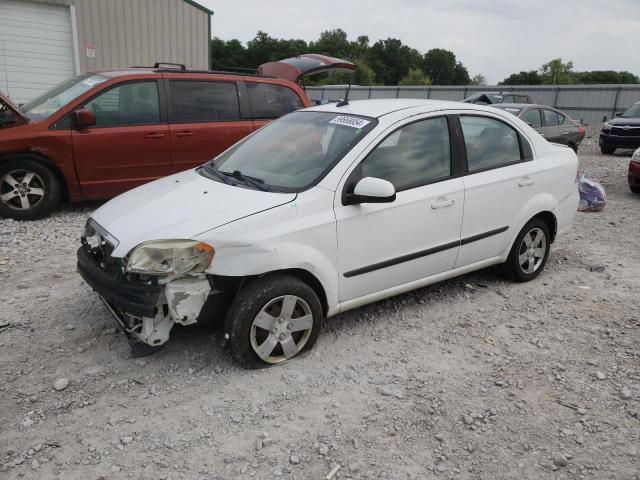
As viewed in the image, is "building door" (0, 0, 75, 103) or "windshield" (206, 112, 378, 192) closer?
"windshield" (206, 112, 378, 192)

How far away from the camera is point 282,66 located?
8.26m

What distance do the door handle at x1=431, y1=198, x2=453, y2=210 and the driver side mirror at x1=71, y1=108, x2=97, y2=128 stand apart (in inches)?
165

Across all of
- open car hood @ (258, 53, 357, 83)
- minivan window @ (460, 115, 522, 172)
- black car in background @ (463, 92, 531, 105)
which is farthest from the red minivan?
black car in background @ (463, 92, 531, 105)

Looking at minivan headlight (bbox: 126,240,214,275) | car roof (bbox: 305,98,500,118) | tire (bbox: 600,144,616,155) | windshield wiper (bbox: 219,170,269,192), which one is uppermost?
car roof (bbox: 305,98,500,118)

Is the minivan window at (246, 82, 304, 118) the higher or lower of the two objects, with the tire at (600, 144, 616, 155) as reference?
higher

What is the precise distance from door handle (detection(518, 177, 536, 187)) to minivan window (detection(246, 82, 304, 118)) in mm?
3923

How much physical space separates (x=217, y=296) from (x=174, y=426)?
756mm

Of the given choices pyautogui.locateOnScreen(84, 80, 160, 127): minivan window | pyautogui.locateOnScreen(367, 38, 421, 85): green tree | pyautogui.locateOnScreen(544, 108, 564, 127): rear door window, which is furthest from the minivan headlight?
pyautogui.locateOnScreen(367, 38, 421, 85): green tree

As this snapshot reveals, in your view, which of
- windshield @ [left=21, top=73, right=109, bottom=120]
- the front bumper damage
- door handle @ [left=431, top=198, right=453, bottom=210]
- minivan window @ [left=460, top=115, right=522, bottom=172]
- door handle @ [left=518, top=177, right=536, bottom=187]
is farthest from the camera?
windshield @ [left=21, top=73, right=109, bottom=120]

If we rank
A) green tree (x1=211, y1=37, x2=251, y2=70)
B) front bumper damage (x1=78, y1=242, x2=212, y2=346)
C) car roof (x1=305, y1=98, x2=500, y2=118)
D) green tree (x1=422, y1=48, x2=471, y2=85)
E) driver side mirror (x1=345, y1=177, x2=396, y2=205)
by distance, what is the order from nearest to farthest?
front bumper damage (x1=78, y1=242, x2=212, y2=346), driver side mirror (x1=345, y1=177, x2=396, y2=205), car roof (x1=305, y1=98, x2=500, y2=118), green tree (x1=211, y1=37, x2=251, y2=70), green tree (x1=422, y1=48, x2=471, y2=85)

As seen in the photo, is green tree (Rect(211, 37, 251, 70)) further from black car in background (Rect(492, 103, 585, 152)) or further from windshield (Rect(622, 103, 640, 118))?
black car in background (Rect(492, 103, 585, 152))

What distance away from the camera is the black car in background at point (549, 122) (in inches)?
508

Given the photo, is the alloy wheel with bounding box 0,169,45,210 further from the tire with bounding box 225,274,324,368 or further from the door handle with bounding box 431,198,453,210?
the door handle with bounding box 431,198,453,210

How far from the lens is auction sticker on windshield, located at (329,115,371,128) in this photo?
12.8 feet
